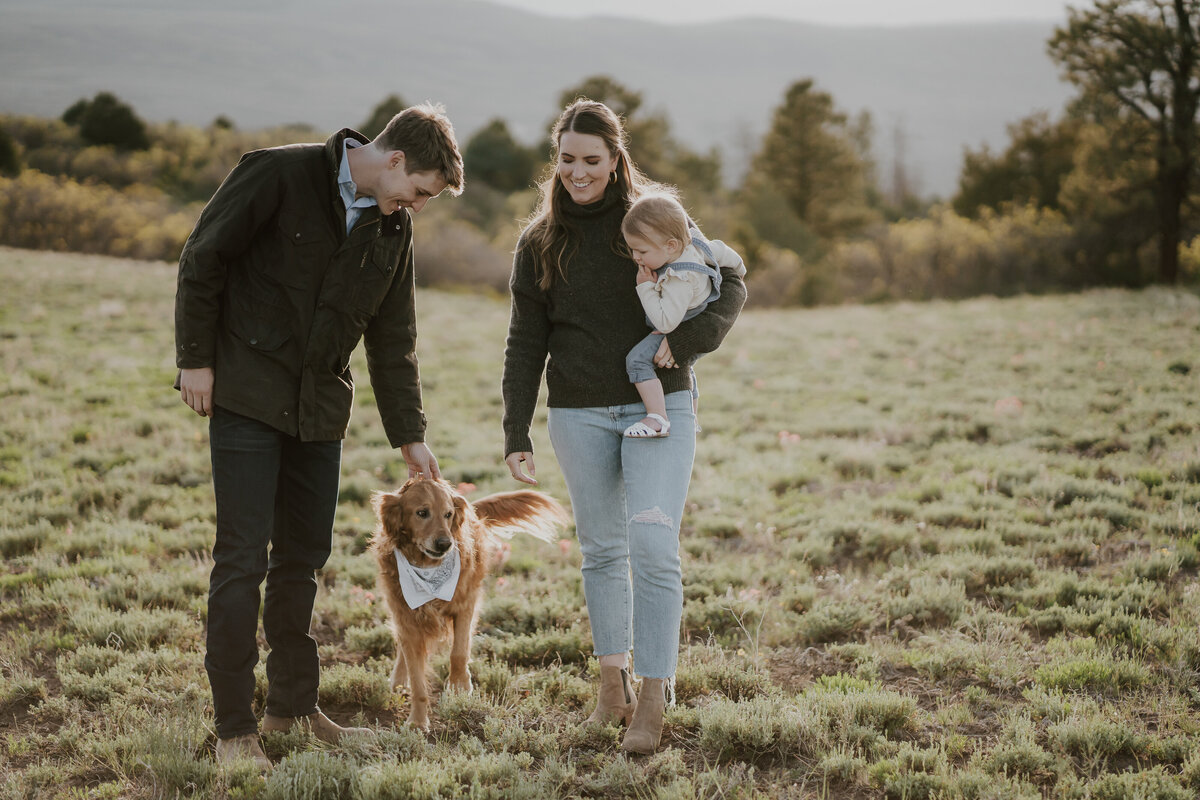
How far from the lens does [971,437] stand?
9.29 metres

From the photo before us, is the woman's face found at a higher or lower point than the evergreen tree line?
lower

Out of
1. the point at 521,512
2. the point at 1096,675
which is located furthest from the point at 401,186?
the point at 1096,675

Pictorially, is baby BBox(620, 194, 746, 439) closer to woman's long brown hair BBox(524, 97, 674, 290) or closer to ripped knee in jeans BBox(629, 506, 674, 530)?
woman's long brown hair BBox(524, 97, 674, 290)

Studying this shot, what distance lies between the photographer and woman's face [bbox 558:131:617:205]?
137 inches

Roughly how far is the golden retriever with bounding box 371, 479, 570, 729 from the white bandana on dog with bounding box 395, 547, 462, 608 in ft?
0.04

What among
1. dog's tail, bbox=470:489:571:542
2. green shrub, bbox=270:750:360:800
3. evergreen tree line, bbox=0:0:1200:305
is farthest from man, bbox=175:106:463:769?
evergreen tree line, bbox=0:0:1200:305

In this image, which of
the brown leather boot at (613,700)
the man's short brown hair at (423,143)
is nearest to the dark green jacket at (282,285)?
the man's short brown hair at (423,143)

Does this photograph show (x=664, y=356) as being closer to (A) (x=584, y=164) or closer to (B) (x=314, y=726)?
(A) (x=584, y=164)

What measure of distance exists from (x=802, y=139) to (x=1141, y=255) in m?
17.2

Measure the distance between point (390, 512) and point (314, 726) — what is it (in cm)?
103

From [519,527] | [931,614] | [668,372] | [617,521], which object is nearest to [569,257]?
[668,372]

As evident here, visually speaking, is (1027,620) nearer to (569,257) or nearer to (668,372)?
(668,372)

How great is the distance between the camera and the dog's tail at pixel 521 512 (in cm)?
464

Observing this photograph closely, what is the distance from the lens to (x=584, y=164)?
350 centimetres
